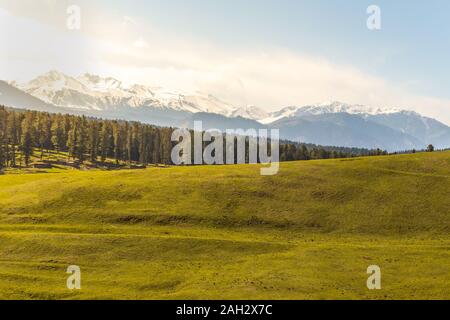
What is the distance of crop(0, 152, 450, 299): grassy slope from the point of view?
5128 cm

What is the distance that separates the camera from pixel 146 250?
61938 millimetres

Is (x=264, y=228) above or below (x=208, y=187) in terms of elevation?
below

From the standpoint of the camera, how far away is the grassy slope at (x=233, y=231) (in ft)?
168

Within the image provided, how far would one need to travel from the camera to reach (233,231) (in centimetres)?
7169

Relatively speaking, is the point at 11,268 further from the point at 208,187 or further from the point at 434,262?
the point at 434,262

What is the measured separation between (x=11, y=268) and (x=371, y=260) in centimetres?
4373
